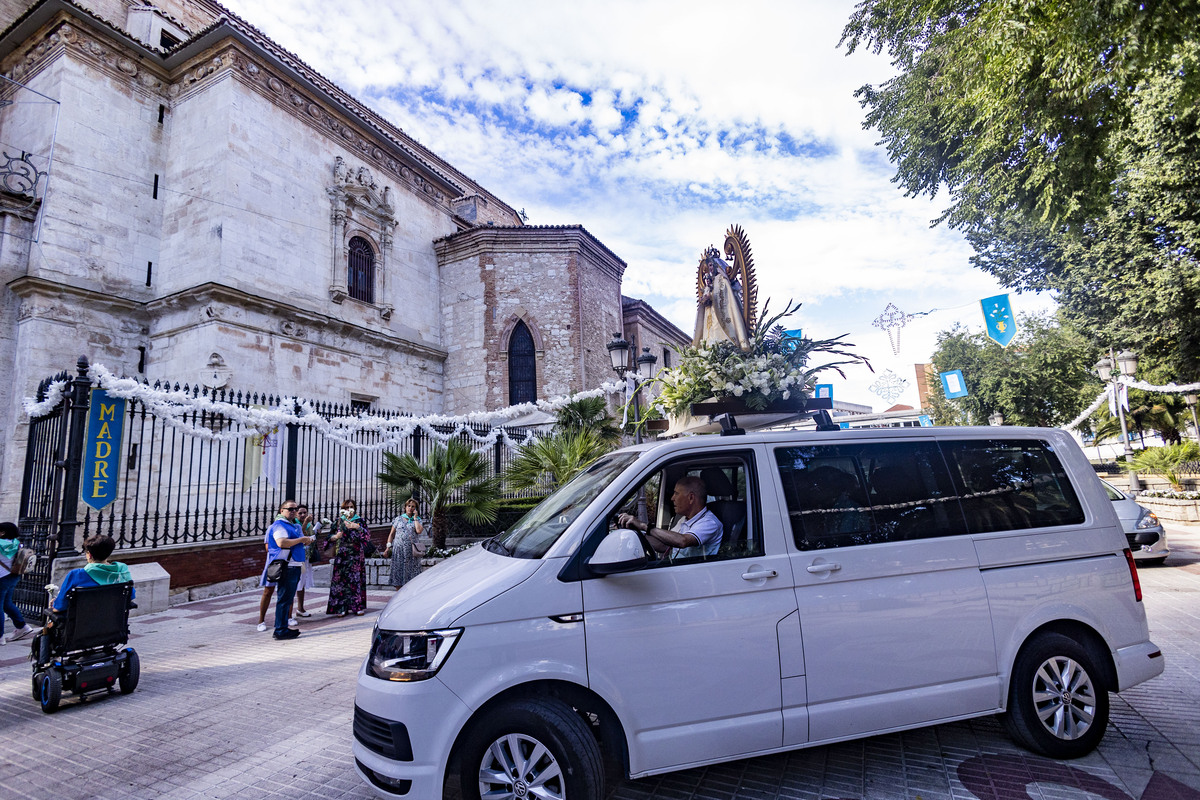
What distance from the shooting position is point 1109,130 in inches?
282

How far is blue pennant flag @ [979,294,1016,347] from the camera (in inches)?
760

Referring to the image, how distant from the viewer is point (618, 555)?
9.17 feet

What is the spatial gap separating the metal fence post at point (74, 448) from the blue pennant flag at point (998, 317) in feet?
75.3

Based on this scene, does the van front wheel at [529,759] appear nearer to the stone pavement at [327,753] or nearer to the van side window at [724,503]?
the stone pavement at [327,753]

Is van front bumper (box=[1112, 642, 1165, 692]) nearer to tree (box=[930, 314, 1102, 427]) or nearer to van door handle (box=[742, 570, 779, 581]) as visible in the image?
van door handle (box=[742, 570, 779, 581])

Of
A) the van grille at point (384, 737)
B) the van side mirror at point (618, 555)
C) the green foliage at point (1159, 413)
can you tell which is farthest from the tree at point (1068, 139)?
the green foliage at point (1159, 413)

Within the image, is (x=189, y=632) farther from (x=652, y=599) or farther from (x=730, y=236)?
(x=730, y=236)

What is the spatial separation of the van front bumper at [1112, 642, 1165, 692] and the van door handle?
2355 mm

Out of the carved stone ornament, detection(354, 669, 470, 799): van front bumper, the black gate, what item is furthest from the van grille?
the carved stone ornament

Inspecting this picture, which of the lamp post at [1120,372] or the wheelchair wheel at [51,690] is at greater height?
the lamp post at [1120,372]

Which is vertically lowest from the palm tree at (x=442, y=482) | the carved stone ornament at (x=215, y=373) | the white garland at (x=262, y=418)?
the palm tree at (x=442, y=482)

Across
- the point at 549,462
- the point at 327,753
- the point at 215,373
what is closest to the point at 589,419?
the point at 549,462

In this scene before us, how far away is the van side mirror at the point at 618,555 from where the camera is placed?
2781 mm

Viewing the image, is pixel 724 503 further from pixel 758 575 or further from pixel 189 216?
pixel 189 216
